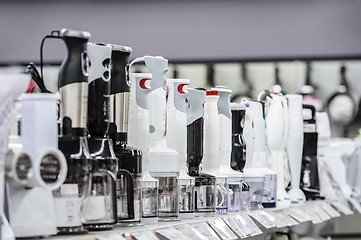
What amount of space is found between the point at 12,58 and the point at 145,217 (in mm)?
4981

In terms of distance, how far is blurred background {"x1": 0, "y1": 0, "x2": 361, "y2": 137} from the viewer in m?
6.50

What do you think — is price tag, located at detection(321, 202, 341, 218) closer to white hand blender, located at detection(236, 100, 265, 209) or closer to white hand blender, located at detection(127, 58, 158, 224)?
white hand blender, located at detection(236, 100, 265, 209)

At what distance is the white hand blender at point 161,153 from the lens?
7.06ft

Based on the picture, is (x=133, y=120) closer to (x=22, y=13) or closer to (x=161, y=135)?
(x=161, y=135)

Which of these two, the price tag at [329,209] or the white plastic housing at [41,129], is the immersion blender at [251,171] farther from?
the white plastic housing at [41,129]

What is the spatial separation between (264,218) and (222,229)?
1.44 ft

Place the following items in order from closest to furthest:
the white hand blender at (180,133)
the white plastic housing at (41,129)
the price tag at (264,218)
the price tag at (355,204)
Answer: the white plastic housing at (41,129) → the white hand blender at (180,133) → the price tag at (264,218) → the price tag at (355,204)

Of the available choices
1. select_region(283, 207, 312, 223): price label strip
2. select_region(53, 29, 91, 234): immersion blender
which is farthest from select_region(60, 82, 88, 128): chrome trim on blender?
select_region(283, 207, 312, 223): price label strip

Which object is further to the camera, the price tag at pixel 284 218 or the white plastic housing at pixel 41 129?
the price tag at pixel 284 218

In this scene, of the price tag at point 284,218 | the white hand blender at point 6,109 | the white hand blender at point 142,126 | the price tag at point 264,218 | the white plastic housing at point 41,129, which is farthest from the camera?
the price tag at point 284,218

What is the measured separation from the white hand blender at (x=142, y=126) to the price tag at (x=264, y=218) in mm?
567

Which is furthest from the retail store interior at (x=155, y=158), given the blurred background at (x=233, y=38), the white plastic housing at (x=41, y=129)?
the blurred background at (x=233, y=38)

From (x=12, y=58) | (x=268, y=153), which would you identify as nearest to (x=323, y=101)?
(x=12, y=58)

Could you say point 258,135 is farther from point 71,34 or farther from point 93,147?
point 71,34
